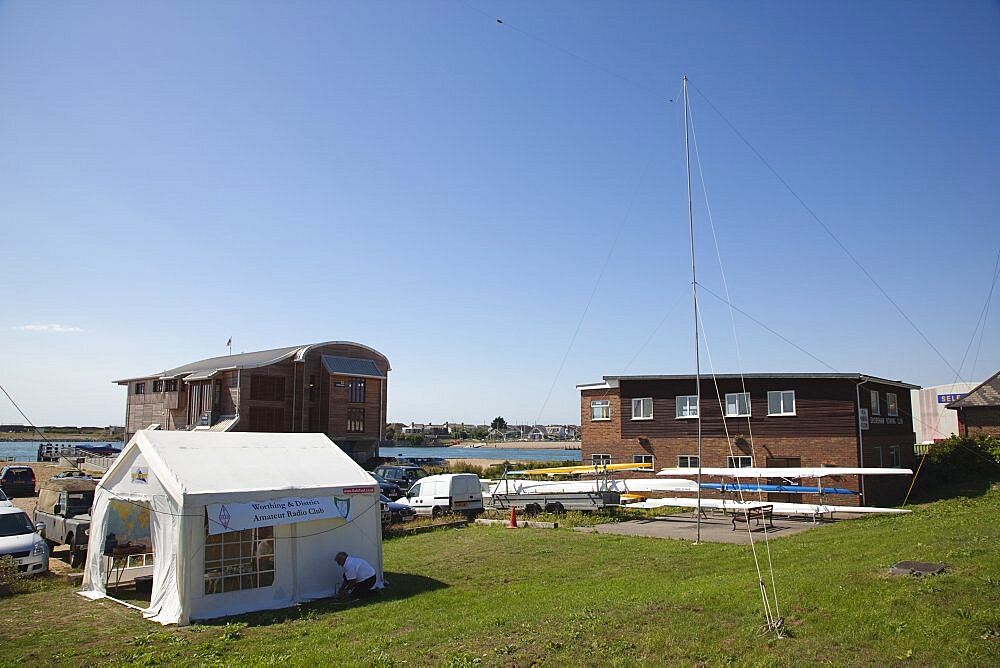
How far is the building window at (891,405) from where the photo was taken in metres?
33.7

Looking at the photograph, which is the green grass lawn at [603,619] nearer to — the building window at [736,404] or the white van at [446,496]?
the white van at [446,496]

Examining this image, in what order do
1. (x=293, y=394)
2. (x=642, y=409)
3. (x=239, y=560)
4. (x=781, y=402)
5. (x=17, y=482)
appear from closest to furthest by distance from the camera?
(x=239, y=560), (x=781, y=402), (x=642, y=409), (x=17, y=482), (x=293, y=394)

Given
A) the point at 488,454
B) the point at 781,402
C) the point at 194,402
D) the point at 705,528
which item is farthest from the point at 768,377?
the point at 488,454

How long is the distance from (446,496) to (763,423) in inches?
572

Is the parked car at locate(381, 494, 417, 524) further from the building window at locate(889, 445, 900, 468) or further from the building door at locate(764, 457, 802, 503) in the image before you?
the building window at locate(889, 445, 900, 468)

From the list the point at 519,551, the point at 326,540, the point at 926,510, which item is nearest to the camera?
the point at 326,540

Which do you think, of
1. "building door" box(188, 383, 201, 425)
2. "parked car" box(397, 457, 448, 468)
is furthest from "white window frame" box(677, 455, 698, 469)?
"building door" box(188, 383, 201, 425)

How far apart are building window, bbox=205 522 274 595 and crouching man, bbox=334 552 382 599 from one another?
136cm

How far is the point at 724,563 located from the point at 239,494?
10.3 metres

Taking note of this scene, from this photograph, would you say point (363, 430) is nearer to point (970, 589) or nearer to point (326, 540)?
point (326, 540)

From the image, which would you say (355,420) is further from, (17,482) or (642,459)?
(642,459)

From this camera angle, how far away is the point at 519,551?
18531 mm

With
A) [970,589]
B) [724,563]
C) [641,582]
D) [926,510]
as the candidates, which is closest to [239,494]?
[641,582]

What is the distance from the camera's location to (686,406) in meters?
34.0
